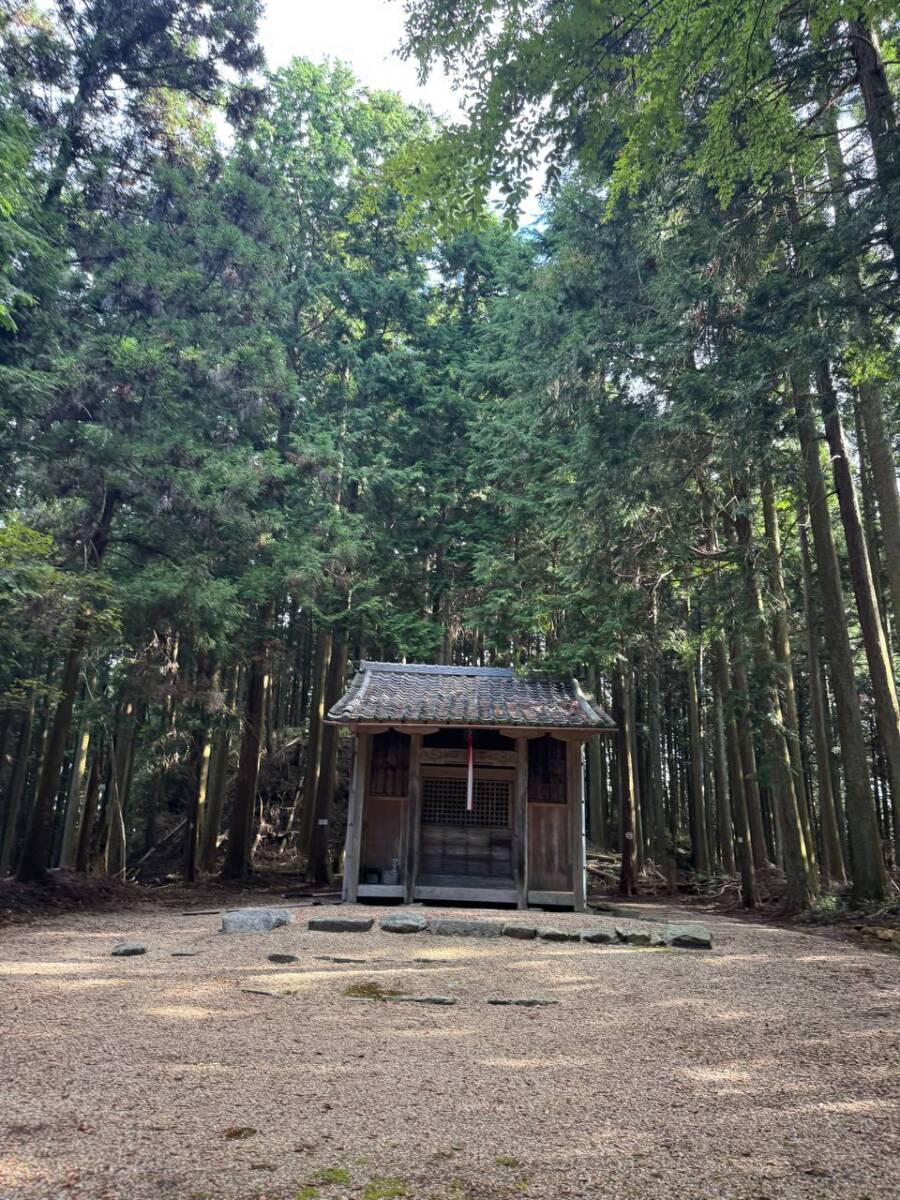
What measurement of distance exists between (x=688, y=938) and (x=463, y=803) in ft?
15.2

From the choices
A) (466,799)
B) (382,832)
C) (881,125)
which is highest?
(881,125)

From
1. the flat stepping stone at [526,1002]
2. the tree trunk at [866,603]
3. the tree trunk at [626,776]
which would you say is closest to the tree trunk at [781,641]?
the tree trunk at [866,603]

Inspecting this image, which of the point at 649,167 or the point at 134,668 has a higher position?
the point at 649,167

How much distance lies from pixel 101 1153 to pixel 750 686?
968 cm

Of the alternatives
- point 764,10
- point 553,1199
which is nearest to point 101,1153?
point 553,1199

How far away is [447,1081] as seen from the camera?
3.44 meters

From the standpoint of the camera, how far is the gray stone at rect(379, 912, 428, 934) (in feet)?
24.9

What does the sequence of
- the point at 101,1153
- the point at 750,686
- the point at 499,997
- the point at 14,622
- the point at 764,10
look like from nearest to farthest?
1. the point at 101,1153
2. the point at 764,10
3. the point at 499,997
4. the point at 14,622
5. the point at 750,686

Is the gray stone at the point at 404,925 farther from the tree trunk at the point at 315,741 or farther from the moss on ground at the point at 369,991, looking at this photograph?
the tree trunk at the point at 315,741

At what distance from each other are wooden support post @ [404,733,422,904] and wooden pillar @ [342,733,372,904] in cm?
69

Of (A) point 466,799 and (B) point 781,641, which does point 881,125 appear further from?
(A) point 466,799

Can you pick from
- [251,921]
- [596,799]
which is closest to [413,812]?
[251,921]

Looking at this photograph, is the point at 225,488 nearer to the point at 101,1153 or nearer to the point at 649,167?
the point at 649,167

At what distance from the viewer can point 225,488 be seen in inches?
470
